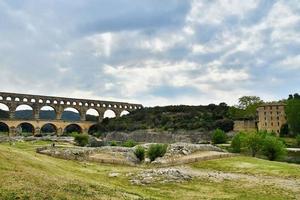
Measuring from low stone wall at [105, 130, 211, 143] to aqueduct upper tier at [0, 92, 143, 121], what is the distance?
30016 mm

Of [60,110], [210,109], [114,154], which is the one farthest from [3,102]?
[114,154]

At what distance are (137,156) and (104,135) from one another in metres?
94.4

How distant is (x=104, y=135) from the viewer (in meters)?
148

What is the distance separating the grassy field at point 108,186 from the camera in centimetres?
2262

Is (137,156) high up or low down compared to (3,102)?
down

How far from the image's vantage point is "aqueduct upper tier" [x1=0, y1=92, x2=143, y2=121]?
486 feet

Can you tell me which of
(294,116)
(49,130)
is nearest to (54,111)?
(49,130)

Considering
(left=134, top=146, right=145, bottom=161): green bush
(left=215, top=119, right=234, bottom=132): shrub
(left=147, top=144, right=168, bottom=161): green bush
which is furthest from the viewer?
(left=215, top=119, right=234, bottom=132): shrub

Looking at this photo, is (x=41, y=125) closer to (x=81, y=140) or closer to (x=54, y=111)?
(x=54, y=111)

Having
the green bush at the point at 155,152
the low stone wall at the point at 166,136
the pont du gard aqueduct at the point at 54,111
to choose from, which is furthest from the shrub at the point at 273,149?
the pont du gard aqueduct at the point at 54,111

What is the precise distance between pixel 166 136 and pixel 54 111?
5553 cm

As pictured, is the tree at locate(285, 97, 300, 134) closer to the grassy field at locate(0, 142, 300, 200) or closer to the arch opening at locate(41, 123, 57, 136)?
the grassy field at locate(0, 142, 300, 200)

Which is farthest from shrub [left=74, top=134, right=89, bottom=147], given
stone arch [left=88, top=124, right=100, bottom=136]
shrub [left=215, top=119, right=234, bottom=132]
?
stone arch [left=88, top=124, right=100, bottom=136]

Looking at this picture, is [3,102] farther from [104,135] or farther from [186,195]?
[186,195]
